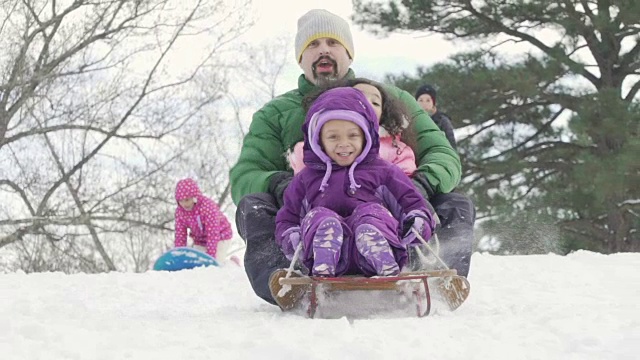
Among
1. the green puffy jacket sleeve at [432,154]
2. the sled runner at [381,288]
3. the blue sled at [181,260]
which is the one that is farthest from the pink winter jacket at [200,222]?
the sled runner at [381,288]

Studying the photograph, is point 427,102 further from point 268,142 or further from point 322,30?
point 268,142

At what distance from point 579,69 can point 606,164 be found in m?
1.59

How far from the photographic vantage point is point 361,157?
290cm

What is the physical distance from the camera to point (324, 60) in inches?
140

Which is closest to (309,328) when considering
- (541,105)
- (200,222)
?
(200,222)

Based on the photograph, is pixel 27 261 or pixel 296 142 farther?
pixel 27 261

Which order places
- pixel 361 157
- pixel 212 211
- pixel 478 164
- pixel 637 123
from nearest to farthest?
pixel 361 157, pixel 212 211, pixel 637 123, pixel 478 164

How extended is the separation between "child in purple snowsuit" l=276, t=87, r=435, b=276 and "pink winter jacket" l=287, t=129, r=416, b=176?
28 centimetres

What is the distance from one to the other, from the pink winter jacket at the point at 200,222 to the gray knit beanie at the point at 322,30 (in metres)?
4.08

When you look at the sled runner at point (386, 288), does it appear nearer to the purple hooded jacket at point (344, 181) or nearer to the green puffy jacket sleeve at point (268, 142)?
the purple hooded jacket at point (344, 181)

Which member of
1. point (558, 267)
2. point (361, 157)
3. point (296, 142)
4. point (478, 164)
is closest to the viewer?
point (361, 157)

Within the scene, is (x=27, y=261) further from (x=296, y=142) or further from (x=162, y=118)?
(x=296, y=142)

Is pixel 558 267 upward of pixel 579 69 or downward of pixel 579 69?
downward

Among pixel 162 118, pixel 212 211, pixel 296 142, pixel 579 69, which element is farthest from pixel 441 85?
pixel 296 142
